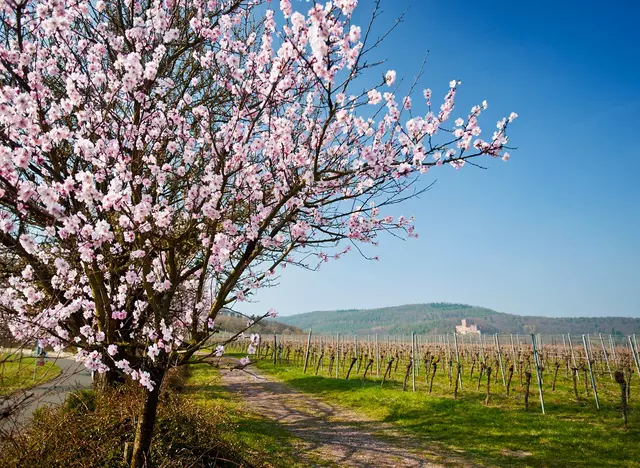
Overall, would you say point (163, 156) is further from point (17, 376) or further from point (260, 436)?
point (260, 436)

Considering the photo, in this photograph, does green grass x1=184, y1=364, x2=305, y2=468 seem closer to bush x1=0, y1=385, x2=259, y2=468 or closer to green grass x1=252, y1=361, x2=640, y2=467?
bush x1=0, y1=385, x2=259, y2=468

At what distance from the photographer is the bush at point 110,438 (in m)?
5.26

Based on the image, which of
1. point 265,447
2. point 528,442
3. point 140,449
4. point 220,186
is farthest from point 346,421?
point 220,186

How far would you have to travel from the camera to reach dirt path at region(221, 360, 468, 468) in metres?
8.02

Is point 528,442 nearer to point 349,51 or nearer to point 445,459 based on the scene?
point 445,459

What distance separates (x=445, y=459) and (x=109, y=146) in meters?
8.24

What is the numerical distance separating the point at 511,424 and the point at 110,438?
9.53 metres

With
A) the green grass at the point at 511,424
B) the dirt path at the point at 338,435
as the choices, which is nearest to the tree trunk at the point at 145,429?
the dirt path at the point at 338,435

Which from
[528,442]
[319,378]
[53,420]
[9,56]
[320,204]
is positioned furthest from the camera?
[319,378]

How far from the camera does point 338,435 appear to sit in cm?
995

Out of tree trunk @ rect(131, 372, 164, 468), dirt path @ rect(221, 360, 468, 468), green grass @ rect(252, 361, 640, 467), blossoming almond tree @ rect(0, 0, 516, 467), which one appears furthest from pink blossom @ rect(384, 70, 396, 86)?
green grass @ rect(252, 361, 640, 467)

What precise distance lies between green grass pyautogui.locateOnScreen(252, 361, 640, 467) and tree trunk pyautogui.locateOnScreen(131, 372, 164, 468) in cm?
636

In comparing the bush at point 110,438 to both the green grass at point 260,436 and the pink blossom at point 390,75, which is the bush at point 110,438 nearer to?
the green grass at point 260,436

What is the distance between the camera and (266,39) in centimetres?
582
